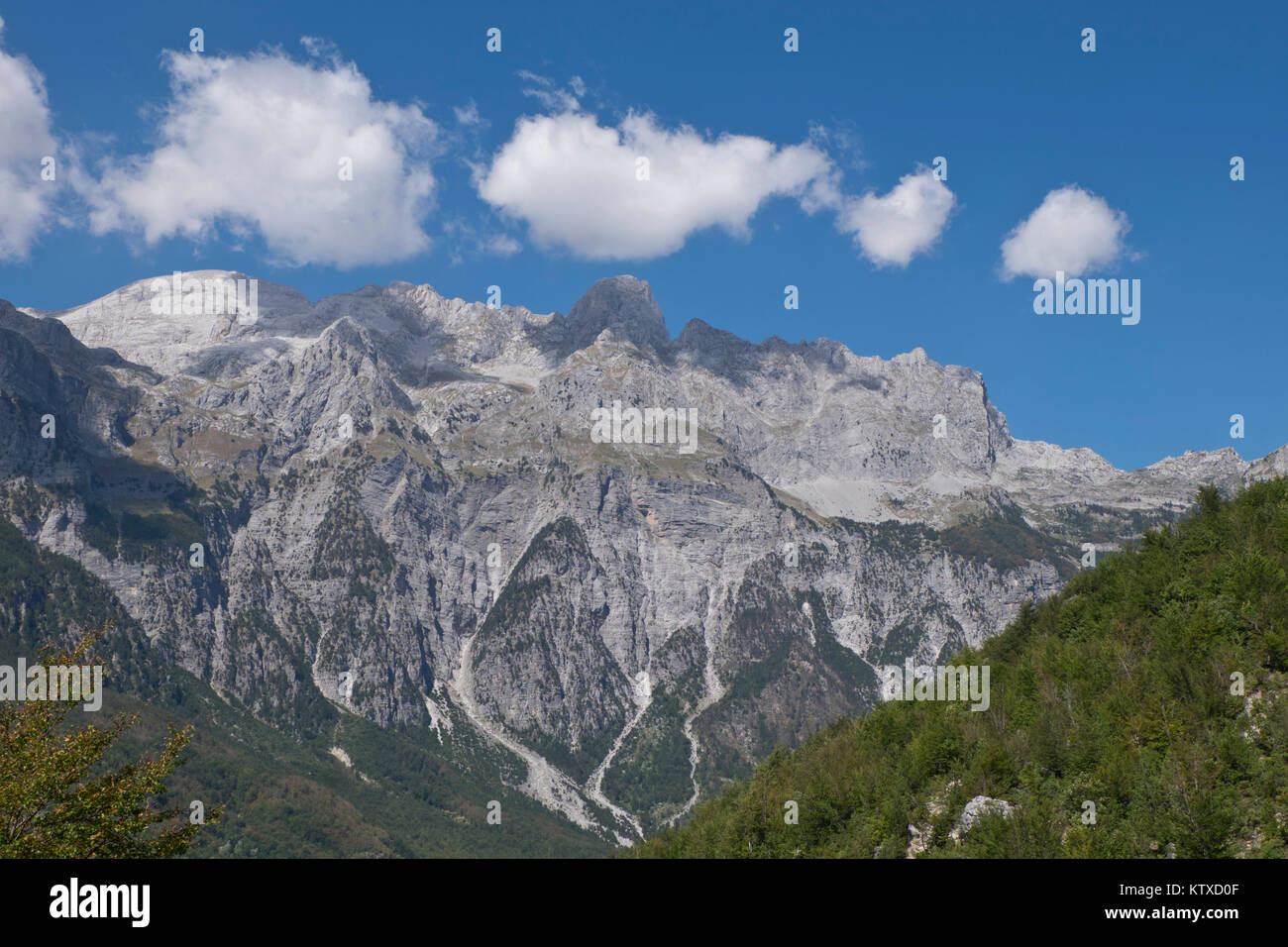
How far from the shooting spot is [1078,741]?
63.8 metres

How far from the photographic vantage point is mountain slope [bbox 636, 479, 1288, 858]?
51.1m

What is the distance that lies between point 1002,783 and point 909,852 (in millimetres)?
7810

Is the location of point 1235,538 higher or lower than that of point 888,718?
higher

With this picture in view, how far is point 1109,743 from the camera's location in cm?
6097

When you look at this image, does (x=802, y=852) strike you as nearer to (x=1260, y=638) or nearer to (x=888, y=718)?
(x=888, y=718)

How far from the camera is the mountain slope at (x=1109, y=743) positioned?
2013 inches

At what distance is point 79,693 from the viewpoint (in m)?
38.3

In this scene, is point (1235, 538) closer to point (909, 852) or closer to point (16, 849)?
point (909, 852)
